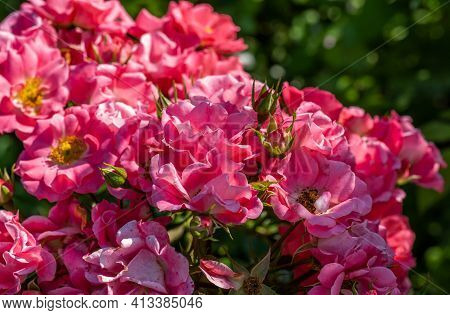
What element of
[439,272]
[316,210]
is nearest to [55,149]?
[316,210]

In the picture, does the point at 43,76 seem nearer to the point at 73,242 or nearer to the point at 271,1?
the point at 73,242

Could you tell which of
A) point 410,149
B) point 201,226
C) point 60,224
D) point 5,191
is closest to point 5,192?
point 5,191

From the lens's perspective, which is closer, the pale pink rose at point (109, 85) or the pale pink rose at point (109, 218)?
the pale pink rose at point (109, 218)

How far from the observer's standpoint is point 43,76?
1393mm

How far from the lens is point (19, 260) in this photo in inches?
43.2

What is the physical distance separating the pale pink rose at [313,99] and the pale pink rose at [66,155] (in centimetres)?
33

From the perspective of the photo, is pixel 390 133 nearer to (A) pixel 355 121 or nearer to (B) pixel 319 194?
(A) pixel 355 121

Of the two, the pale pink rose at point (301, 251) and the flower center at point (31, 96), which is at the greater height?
the flower center at point (31, 96)

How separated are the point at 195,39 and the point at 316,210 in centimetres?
57

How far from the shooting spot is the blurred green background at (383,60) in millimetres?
2061

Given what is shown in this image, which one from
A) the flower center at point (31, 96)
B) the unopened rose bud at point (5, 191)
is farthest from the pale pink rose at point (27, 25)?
the unopened rose bud at point (5, 191)

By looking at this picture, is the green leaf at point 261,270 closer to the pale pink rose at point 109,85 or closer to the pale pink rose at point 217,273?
the pale pink rose at point 217,273

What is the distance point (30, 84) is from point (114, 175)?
376 millimetres

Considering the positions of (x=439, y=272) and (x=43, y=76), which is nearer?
(x=43, y=76)
